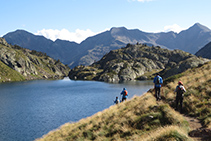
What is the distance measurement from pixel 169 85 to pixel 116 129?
1488 centimetres

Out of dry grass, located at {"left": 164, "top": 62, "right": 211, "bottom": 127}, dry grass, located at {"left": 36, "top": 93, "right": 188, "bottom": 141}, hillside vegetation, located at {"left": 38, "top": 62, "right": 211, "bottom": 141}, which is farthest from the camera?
dry grass, located at {"left": 164, "top": 62, "right": 211, "bottom": 127}

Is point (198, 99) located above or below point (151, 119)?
above

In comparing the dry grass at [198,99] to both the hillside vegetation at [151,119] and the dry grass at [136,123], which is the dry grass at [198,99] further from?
the dry grass at [136,123]

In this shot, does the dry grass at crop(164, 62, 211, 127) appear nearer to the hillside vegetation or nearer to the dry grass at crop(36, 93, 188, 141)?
the hillside vegetation

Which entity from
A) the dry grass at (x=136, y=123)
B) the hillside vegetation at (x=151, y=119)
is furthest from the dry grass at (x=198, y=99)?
the dry grass at (x=136, y=123)

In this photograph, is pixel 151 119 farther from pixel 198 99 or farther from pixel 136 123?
pixel 198 99

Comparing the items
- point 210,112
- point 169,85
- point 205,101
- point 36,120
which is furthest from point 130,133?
point 36,120

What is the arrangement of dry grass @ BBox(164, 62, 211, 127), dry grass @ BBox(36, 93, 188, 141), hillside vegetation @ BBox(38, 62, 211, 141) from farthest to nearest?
dry grass @ BBox(164, 62, 211, 127)
dry grass @ BBox(36, 93, 188, 141)
hillside vegetation @ BBox(38, 62, 211, 141)

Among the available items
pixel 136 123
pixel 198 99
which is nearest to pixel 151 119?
pixel 136 123

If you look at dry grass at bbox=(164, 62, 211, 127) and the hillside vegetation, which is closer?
the hillside vegetation

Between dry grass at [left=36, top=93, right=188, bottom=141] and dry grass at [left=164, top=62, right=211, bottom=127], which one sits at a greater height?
dry grass at [left=164, top=62, right=211, bottom=127]

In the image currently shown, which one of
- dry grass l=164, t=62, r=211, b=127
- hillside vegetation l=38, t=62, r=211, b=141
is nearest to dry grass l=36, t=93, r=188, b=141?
hillside vegetation l=38, t=62, r=211, b=141

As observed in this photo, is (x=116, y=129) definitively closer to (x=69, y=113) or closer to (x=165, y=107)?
(x=165, y=107)

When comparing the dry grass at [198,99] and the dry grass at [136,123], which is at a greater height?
the dry grass at [198,99]
